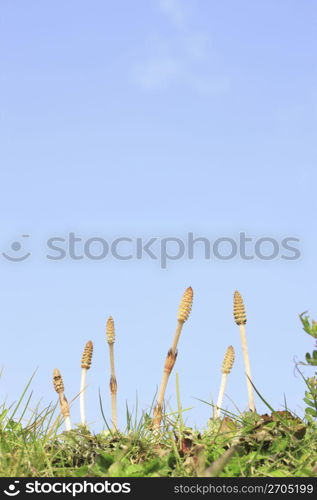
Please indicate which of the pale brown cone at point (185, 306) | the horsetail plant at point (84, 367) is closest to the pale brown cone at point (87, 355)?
the horsetail plant at point (84, 367)

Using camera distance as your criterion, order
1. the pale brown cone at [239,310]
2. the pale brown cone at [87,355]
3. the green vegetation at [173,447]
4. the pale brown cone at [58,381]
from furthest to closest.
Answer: the pale brown cone at [87,355], the pale brown cone at [58,381], the pale brown cone at [239,310], the green vegetation at [173,447]

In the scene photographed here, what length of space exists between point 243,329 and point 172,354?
84cm

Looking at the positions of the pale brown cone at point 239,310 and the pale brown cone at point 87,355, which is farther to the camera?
the pale brown cone at point 87,355

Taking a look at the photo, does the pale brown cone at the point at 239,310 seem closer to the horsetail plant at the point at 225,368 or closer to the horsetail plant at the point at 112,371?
the horsetail plant at the point at 225,368

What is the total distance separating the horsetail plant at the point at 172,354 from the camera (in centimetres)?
704

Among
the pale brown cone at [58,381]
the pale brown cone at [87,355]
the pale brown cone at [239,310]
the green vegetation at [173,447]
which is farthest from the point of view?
the pale brown cone at [87,355]

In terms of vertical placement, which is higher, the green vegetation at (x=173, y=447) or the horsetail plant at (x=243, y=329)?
the horsetail plant at (x=243, y=329)

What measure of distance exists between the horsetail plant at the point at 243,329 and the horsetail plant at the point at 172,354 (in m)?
0.59

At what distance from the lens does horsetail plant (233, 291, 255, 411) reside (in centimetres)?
740

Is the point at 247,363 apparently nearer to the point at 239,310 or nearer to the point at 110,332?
the point at 239,310

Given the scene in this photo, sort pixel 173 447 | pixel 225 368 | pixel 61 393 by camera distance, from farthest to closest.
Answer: pixel 225 368 → pixel 61 393 → pixel 173 447

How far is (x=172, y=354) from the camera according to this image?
7117mm

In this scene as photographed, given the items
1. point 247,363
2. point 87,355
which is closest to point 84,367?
point 87,355

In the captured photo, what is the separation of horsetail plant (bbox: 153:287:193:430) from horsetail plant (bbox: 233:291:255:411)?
23.2 inches
